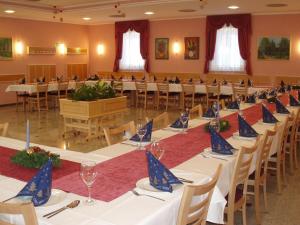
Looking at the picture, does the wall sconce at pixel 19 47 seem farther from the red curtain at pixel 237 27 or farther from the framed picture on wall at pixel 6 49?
the red curtain at pixel 237 27

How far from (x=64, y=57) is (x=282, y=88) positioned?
29.5ft

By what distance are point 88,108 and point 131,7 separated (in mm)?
4846

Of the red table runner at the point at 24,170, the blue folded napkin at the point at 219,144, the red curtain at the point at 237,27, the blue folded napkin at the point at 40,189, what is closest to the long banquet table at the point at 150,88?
the red curtain at the point at 237,27

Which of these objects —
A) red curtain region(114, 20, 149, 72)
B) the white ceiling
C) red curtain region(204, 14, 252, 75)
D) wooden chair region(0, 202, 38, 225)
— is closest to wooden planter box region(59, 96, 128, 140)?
the white ceiling

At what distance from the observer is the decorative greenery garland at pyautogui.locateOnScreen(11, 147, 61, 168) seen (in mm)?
2912

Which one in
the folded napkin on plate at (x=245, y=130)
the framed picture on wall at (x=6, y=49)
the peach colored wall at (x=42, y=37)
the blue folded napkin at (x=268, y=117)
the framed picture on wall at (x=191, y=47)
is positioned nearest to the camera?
the folded napkin on plate at (x=245, y=130)

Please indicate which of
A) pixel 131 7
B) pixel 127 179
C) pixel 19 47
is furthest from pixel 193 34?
pixel 127 179

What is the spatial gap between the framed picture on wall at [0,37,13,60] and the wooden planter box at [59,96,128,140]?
20.3 feet

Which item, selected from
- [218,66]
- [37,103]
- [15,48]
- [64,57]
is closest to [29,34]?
[15,48]

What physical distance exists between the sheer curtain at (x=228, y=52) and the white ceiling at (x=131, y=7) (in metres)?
0.80

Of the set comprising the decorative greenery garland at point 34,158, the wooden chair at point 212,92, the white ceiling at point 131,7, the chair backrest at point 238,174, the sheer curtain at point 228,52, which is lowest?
the chair backrest at point 238,174

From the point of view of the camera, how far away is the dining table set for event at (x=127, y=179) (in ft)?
7.07

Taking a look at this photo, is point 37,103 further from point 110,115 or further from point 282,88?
point 282,88

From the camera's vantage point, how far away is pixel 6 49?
12.9m
